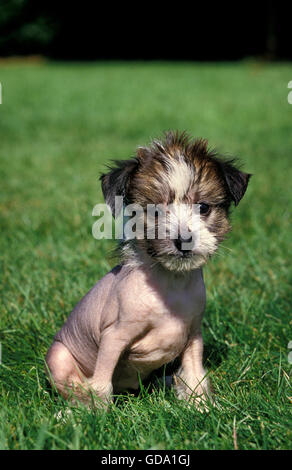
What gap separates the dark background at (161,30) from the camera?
130 ft

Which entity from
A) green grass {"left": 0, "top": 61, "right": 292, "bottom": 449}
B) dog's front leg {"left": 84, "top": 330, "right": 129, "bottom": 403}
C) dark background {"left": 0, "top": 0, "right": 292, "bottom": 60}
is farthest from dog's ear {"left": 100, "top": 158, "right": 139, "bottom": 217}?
dark background {"left": 0, "top": 0, "right": 292, "bottom": 60}

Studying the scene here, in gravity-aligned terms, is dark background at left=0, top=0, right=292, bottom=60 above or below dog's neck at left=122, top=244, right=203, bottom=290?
above

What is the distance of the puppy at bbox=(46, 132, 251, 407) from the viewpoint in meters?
2.80

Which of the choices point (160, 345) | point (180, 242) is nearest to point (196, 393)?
point (160, 345)

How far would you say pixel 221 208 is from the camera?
2945 mm

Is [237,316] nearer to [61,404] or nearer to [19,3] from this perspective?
[61,404]

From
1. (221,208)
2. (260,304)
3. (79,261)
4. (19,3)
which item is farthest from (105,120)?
(19,3)

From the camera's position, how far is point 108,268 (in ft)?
15.1

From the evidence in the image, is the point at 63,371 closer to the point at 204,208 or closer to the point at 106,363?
the point at 106,363

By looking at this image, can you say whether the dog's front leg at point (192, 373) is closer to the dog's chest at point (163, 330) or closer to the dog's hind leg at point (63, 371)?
the dog's chest at point (163, 330)

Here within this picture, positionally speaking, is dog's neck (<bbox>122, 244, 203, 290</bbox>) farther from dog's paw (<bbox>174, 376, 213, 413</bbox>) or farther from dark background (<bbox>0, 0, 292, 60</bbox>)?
dark background (<bbox>0, 0, 292, 60</bbox>)

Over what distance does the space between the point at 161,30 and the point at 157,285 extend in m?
40.7

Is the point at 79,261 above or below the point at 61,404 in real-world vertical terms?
above

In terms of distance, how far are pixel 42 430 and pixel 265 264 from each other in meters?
2.88
